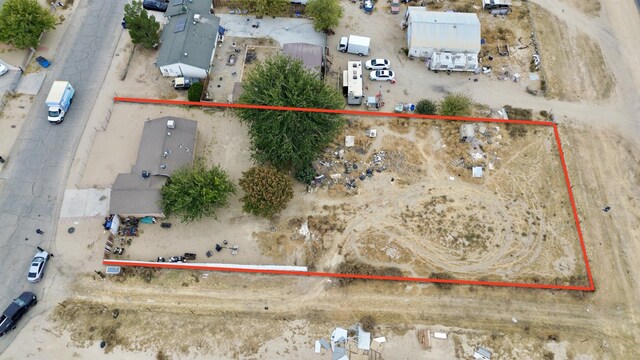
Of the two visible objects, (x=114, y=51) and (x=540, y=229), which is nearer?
(x=540, y=229)

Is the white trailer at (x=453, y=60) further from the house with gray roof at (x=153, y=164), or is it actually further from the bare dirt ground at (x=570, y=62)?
the house with gray roof at (x=153, y=164)

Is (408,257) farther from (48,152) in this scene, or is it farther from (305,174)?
(48,152)

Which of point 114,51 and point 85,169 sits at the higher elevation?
point 114,51

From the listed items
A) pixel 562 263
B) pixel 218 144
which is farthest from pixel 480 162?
pixel 218 144

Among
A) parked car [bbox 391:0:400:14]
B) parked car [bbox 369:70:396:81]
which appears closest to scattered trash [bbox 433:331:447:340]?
parked car [bbox 369:70:396:81]

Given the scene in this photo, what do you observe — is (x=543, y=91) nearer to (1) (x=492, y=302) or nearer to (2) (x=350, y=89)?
(2) (x=350, y=89)

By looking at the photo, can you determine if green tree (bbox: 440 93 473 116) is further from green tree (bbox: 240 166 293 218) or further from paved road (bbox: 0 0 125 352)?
paved road (bbox: 0 0 125 352)

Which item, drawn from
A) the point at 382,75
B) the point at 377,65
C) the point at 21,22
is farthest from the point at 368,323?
the point at 21,22
